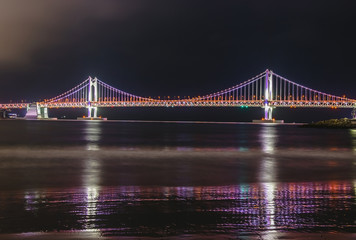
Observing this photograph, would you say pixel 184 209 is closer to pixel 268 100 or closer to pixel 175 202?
pixel 175 202

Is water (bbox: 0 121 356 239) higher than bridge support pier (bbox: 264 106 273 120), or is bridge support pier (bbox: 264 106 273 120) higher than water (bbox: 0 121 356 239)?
bridge support pier (bbox: 264 106 273 120)

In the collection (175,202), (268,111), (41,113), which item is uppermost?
(268,111)

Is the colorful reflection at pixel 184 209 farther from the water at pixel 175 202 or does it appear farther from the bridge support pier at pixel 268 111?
the bridge support pier at pixel 268 111

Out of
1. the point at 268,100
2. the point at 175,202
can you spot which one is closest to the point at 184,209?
the point at 175,202

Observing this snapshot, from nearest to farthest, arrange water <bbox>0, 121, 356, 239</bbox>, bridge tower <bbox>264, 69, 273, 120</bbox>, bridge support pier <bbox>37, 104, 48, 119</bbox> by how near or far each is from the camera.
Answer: water <bbox>0, 121, 356, 239</bbox> < bridge tower <bbox>264, 69, 273, 120</bbox> < bridge support pier <bbox>37, 104, 48, 119</bbox>

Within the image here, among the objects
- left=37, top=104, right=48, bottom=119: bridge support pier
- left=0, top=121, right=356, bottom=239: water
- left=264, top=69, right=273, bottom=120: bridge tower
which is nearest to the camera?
left=0, top=121, right=356, bottom=239: water

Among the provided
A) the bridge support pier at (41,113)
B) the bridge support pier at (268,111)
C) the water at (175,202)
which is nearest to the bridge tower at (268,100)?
the bridge support pier at (268,111)

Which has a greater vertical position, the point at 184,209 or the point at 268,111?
the point at 268,111

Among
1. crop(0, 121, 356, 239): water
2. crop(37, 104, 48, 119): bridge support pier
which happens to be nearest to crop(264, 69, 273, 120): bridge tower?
crop(37, 104, 48, 119): bridge support pier

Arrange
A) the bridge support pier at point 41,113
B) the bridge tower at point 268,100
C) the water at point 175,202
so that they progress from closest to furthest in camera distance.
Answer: the water at point 175,202, the bridge tower at point 268,100, the bridge support pier at point 41,113

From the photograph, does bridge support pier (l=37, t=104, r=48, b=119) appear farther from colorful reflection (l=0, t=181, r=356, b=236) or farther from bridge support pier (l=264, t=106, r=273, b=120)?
colorful reflection (l=0, t=181, r=356, b=236)

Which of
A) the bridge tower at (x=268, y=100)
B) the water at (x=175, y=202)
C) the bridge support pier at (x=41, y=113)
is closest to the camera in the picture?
the water at (x=175, y=202)

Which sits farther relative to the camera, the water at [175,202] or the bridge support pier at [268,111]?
the bridge support pier at [268,111]

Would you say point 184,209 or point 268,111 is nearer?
point 184,209
